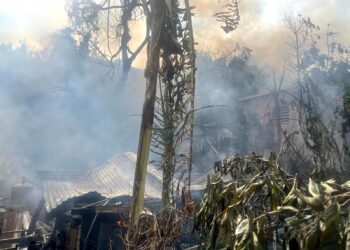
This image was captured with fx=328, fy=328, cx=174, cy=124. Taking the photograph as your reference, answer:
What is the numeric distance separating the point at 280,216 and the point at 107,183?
12.1 m

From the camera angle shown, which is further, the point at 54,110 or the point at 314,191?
the point at 54,110

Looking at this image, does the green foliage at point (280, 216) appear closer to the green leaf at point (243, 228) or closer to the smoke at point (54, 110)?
the green leaf at point (243, 228)

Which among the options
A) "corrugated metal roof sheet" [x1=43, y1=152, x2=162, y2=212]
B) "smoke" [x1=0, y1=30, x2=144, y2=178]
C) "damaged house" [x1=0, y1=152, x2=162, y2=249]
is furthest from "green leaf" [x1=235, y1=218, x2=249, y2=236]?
"smoke" [x1=0, y1=30, x2=144, y2=178]

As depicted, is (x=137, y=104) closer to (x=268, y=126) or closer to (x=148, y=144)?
(x=268, y=126)

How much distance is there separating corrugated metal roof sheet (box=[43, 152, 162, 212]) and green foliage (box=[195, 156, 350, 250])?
809cm

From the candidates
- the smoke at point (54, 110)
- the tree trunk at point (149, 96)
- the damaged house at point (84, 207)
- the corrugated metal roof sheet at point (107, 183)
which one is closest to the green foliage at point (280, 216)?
the tree trunk at point (149, 96)

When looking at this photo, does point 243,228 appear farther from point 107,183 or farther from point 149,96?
point 107,183

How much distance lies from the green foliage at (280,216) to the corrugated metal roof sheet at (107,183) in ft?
26.5

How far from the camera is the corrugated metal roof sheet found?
10680 millimetres

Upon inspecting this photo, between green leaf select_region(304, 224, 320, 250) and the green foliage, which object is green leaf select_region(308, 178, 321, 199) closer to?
the green foliage

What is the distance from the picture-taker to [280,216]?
1.54 metres

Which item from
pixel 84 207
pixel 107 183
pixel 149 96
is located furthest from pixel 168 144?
pixel 107 183

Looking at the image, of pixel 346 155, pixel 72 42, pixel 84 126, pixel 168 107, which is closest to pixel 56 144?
pixel 84 126

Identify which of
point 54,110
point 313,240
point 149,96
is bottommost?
point 313,240
